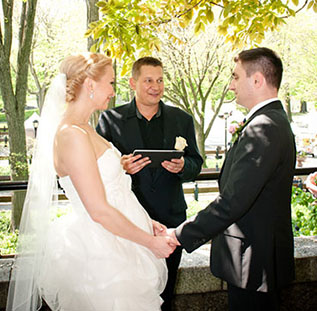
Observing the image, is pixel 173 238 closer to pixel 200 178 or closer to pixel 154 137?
pixel 200 178

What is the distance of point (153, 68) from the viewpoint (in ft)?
11.1

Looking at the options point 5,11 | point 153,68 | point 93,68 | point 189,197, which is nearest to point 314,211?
point 153,68

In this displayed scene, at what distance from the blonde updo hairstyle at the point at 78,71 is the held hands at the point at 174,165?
93cm

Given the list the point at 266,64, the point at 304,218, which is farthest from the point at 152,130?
the point at 304,218

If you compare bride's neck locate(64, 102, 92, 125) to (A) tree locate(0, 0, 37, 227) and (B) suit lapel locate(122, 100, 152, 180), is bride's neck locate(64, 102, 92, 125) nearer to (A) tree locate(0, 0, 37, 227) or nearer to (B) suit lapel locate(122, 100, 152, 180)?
(B) suit lapel locate(122, 100, 152, 180)

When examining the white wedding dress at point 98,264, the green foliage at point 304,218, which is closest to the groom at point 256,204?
the white wedding dress at point 98,264

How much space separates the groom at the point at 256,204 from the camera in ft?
6.98

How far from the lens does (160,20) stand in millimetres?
4570

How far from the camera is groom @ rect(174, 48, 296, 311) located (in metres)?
2.13

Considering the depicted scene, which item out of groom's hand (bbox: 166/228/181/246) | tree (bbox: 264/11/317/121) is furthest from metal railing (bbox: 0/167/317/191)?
tree (bbox: 264/11/317/121)

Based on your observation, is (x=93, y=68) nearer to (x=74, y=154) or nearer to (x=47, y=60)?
(x=74, y=154)

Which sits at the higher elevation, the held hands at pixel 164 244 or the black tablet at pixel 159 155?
the black tablet at pixel 159 155

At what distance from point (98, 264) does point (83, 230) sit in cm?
22

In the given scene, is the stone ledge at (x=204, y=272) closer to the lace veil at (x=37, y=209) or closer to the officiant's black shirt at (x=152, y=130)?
the officiant's black shirt at (x=152, y=130)
